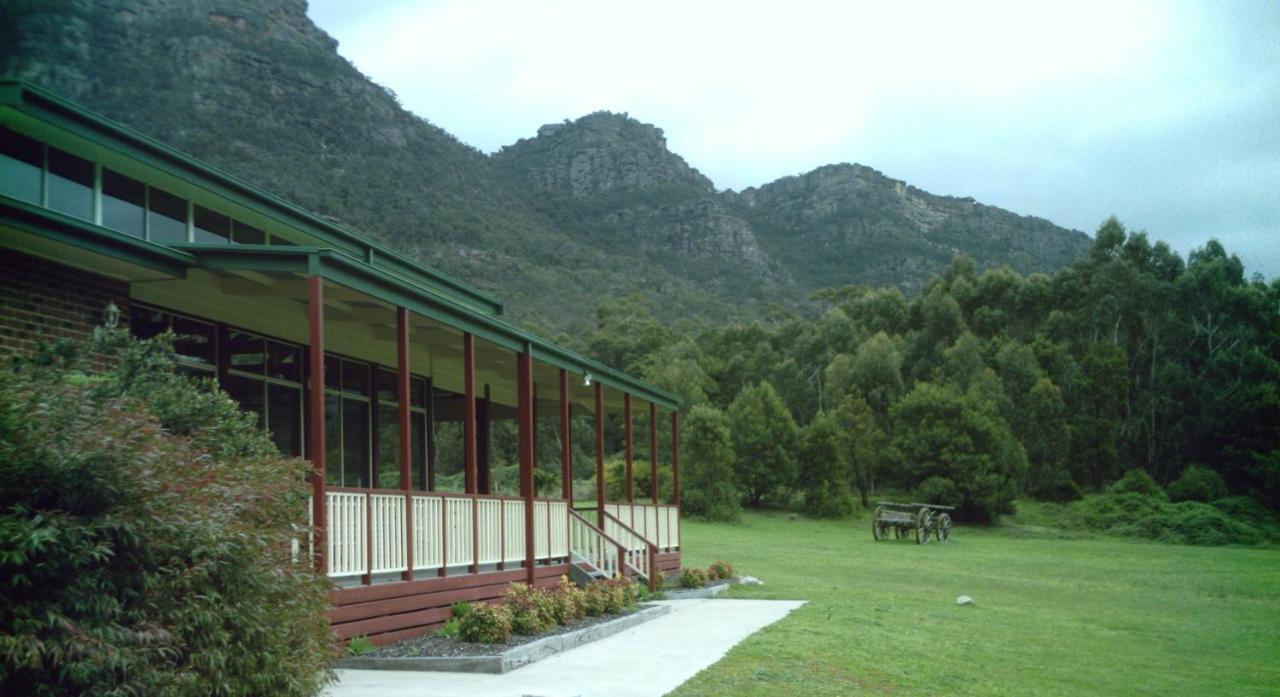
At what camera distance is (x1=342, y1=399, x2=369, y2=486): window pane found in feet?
53.8

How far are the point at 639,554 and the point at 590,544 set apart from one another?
1.95m

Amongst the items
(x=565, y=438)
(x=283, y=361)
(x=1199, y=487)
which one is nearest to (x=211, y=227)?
(x=283, y=361)

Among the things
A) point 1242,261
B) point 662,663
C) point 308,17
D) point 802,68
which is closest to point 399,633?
point 662,663

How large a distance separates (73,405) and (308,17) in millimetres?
89816

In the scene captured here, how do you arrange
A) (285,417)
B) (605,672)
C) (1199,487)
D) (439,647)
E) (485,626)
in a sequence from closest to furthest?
(605,672), (439,647), (485,626), (285,417), (1199,487)

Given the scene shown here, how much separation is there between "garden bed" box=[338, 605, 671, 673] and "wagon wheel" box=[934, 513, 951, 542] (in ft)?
89.1

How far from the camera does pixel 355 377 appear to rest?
55.4ft

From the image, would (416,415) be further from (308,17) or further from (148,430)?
(308,17)

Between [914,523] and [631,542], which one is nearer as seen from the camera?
[631,542]

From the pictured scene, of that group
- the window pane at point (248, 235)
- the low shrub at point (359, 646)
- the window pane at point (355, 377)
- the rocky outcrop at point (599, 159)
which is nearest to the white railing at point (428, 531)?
the low shrub at point (359, 646)

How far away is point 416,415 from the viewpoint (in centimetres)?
1906

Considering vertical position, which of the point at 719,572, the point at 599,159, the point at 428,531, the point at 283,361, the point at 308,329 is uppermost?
the point at 599,159

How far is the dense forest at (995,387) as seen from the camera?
46.8 metres

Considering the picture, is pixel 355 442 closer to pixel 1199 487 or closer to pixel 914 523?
pixel 914 523
